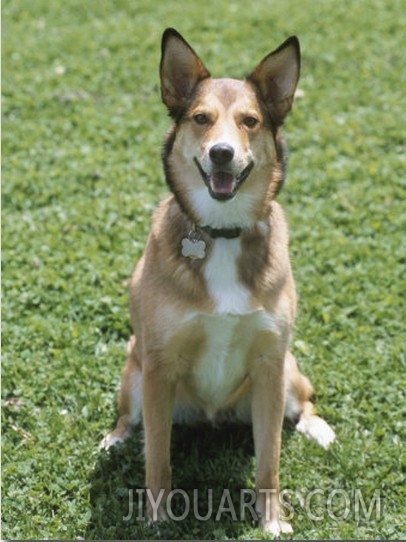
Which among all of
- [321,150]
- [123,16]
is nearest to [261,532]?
[321,150]

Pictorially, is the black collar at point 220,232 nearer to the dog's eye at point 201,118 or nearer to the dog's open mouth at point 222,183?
the dog's open mouth at point 222,183

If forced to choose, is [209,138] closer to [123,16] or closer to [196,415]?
[196,415]

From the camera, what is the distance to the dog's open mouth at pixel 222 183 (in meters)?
4.18

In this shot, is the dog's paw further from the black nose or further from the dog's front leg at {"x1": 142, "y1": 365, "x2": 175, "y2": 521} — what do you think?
the black nose

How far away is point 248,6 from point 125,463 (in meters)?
6.33

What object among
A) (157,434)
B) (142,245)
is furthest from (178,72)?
(142,245)

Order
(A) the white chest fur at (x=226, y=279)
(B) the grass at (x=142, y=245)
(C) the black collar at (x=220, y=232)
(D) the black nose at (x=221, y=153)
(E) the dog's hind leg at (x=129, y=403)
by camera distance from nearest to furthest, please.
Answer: (D) the black nose at (x=221, y=153), (A) the white chest fur at (x=226, y=279), (C) the black collar at (x=220, y=232), (B) the grass at (x=142, y=245), (E) the dog's hind leg at (x=129, y=403)

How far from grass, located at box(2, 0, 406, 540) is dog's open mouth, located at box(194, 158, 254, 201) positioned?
150 cm

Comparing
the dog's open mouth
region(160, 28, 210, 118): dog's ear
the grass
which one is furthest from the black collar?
the grass

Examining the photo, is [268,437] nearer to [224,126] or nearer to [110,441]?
[110,441]

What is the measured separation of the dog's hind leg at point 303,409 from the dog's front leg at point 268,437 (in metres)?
0.41

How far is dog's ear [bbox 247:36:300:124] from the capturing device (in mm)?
4352

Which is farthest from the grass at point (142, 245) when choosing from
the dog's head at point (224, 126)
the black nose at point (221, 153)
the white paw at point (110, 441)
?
the black nose at point (221, 153)

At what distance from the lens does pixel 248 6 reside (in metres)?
9.84
